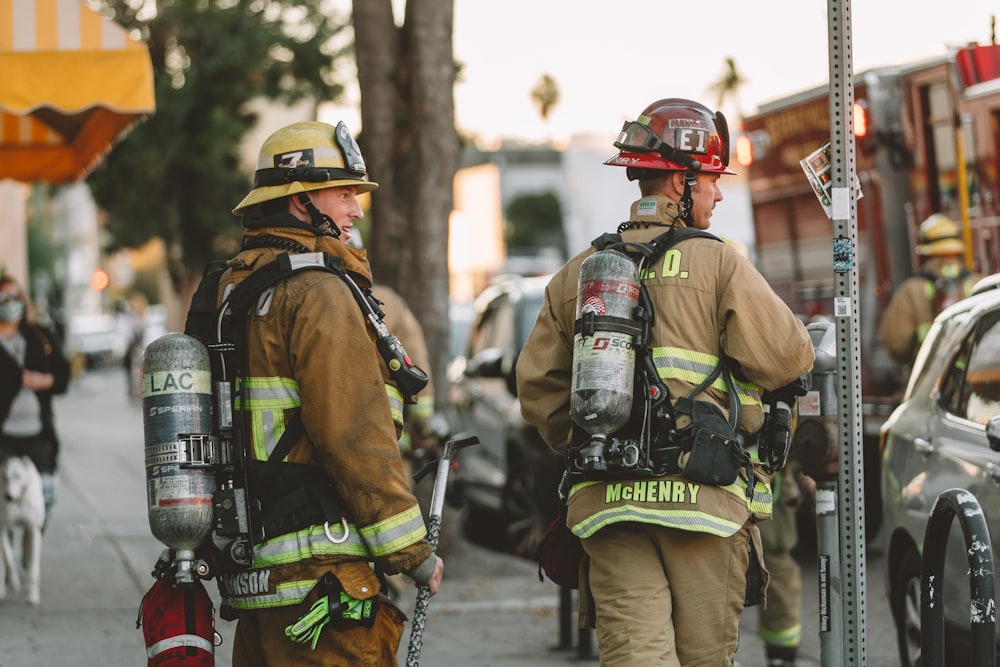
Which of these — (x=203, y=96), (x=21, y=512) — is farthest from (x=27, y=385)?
(x=203, y=96)

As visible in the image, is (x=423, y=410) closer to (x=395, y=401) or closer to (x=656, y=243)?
(x=656, y=243)

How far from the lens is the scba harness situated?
12.3ft

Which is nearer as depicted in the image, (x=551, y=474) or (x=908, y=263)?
(x=551, y=474)

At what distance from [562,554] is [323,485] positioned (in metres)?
1.07

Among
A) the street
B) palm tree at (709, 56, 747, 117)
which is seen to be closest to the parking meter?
A: the street

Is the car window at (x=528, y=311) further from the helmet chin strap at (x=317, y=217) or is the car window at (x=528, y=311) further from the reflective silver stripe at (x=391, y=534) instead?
the reflective silver stripe at (x=391, y=534)

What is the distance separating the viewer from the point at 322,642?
374 cm

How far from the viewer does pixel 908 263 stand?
10273 millimetres

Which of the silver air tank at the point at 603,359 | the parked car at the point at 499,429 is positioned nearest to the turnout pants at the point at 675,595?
the silver air tank at the point at 603,359

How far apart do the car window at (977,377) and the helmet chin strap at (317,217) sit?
294cm

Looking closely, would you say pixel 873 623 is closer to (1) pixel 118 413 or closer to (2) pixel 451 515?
(2) pixel 451 515

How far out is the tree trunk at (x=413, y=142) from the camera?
9.43m

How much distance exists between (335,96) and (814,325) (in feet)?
74.3

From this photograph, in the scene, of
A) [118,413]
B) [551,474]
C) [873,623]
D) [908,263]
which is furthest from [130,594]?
[118,413]
